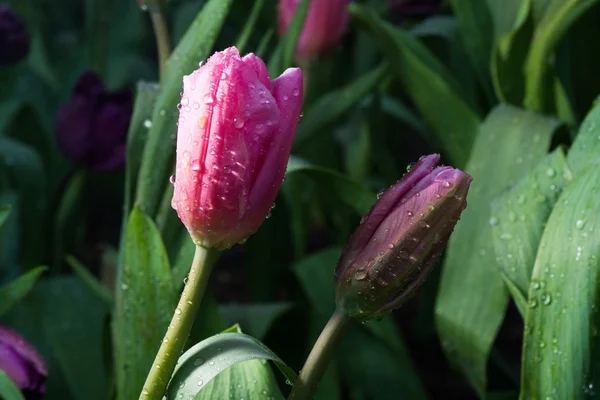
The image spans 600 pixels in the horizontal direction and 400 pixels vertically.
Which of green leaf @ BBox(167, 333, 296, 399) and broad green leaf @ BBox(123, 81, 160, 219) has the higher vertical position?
broad green leaf @ BBox(123, 81, 160, 219)

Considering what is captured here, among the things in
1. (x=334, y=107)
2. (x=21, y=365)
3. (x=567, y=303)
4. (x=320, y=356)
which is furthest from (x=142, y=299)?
(x=334, y=107)

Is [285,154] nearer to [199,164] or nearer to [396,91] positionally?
[199,164]

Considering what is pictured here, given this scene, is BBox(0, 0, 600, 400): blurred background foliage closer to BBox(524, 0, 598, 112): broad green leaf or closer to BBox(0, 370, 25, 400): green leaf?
BBox(524, 0, 598, 112): broad green leaf

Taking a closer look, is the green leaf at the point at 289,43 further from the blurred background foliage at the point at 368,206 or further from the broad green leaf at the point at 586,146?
the broad green leaf at the point at 586,146

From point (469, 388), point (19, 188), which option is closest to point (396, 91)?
point (469, 388)

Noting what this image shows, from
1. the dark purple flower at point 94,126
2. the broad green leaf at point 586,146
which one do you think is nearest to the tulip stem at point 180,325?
the broad green leaf at point 586,146

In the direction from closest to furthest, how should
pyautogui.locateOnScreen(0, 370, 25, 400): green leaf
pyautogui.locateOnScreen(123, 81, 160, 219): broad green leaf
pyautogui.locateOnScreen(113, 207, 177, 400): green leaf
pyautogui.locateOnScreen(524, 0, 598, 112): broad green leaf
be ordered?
pyautogui.locateOnScreen(0, 370, 25, 400): green leaf
pyautogui.locateOnScreen(113, 207, 177, 400): green leaf
pyautogui.locateOnScreen(123, 81, 160, 219): broad green leaf
pyautogui.locateOnScreen(524, 0, 598, 112): broad green leaf

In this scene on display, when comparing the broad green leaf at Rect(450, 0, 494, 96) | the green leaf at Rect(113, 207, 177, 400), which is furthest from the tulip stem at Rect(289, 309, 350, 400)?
the broad green leaf at Rect(450, 0, 494, 96)
